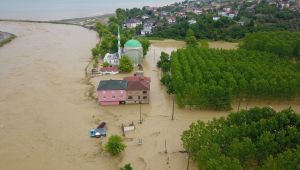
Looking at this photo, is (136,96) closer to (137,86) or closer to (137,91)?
(137,91)

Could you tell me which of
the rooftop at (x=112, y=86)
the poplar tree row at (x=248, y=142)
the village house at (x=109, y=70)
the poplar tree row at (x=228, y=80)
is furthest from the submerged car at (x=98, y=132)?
the village house at (x=109, y=70)

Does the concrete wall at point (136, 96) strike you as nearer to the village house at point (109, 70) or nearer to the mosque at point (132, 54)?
the village house at point (109, 70)

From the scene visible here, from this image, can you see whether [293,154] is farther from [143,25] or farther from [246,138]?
[143,25]

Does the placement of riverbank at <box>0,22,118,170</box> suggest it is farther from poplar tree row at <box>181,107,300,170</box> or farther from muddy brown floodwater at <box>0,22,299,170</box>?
poplar tree row at <box>181,107,300,170</box>

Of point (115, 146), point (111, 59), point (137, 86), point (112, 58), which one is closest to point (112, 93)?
point (137, 86)

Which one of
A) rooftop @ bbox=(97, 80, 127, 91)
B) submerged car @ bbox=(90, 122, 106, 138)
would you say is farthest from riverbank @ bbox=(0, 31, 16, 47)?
submerged car @ bbox=(90, 122, 106, 138)
